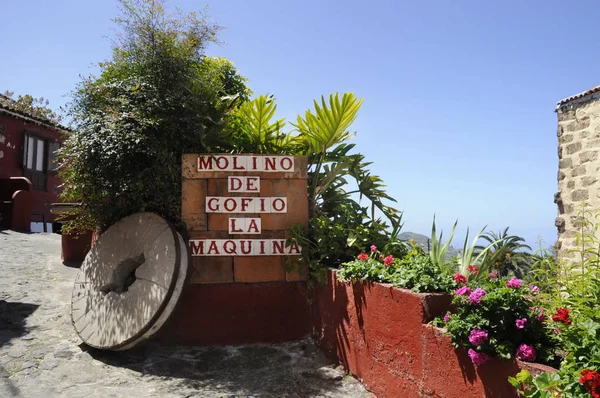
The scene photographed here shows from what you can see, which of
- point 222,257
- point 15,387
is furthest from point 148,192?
point 15,387

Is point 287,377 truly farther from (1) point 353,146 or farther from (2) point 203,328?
(1) point 353,146

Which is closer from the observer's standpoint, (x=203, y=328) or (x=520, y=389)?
(x=520, y=389)

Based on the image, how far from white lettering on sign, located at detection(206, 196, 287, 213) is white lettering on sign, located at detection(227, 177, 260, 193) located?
0.10 m

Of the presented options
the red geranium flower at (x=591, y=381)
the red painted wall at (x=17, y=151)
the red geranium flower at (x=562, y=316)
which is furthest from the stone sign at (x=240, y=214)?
the red painted wall at (x=17, y=151)

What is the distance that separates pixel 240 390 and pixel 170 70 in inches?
135

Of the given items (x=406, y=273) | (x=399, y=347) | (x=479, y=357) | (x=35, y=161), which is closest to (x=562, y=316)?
(x=479, y=357)

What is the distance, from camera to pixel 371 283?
3.79m

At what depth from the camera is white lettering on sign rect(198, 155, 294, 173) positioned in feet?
16.9

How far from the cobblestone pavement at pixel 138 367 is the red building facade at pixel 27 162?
26.7ft

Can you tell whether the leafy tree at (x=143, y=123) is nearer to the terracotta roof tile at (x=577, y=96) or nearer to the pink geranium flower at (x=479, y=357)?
the pink geranium flower at (x=479, y=357)

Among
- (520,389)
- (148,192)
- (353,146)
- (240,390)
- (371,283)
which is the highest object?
(353,146)

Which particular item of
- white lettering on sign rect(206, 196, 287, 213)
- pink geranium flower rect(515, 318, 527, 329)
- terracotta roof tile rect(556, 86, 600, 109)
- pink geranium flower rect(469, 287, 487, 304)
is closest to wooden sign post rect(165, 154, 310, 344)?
white lettering on sign rect(206, 196, 287, 213)

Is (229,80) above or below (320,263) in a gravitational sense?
above

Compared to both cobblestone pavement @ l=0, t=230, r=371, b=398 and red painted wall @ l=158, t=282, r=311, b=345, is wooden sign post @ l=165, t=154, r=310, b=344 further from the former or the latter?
cobblestone pavement @ l=0, t=230, r=371, b=398
